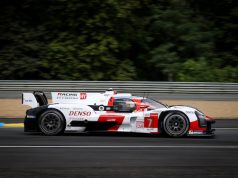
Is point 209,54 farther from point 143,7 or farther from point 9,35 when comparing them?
point 9,35

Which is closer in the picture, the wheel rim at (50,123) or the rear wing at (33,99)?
the wheel rim at (50,123)

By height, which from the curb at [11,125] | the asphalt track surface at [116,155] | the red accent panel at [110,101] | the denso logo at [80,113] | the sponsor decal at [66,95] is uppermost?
the sponsor decal at [66,95]

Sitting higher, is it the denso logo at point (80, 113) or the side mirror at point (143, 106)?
the side mirror at point (143, 106)

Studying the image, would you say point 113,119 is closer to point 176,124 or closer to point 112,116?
point 112,116

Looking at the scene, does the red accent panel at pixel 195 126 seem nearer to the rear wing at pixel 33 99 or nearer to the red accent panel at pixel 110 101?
the red accent panel at pixel 110 101

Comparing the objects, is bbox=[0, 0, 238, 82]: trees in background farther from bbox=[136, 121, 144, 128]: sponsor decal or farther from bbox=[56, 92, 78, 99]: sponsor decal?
bbox=[136, 121, 144, 128]: sponsor decal

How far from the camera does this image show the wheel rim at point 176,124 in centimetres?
1330

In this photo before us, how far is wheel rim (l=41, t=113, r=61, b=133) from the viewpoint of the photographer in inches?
534

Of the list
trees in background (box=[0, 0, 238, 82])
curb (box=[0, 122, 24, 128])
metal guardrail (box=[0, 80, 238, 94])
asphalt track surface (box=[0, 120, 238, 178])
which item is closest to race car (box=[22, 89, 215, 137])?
asphalt track surface (box=[0, 120, 238, 178])

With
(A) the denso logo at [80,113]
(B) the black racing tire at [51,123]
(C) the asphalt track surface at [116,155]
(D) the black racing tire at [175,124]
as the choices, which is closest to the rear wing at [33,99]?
(B) the black racing tire at [51,123]

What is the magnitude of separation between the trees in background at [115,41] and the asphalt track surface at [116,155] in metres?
7.31

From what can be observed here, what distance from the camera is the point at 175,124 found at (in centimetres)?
1334

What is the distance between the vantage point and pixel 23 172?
28.6 ft

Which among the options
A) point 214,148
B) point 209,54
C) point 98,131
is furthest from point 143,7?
point 214,148
